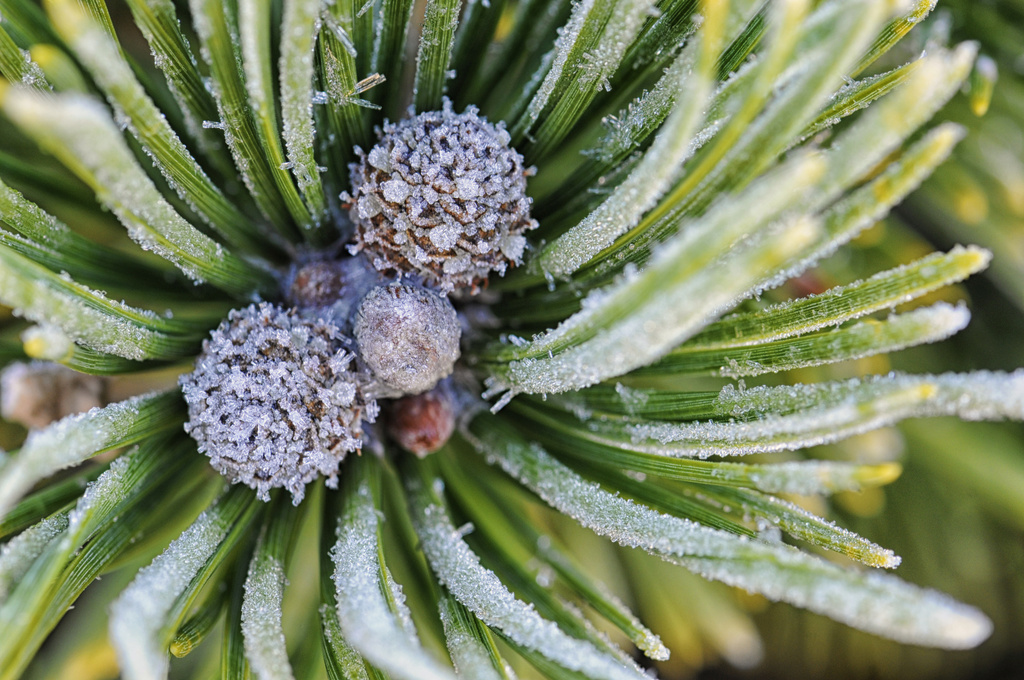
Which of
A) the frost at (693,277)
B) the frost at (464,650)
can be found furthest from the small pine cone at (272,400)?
the frost at (693,277)

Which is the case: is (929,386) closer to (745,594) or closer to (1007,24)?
(1007,24)

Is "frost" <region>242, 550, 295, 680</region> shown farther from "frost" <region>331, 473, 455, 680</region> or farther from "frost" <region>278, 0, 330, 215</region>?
"frost" <region>278, 0, 330, 215</region>

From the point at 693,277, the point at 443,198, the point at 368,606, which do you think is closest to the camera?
the point at 693,277

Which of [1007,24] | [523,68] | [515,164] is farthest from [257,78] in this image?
[1007,24]

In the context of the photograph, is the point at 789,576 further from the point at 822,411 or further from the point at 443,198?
the point at 443,198

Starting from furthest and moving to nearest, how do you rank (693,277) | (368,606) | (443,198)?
(443,198)
(368,606)
(693,277)

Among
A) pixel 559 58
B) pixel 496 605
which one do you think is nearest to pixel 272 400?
pixel 496 605
